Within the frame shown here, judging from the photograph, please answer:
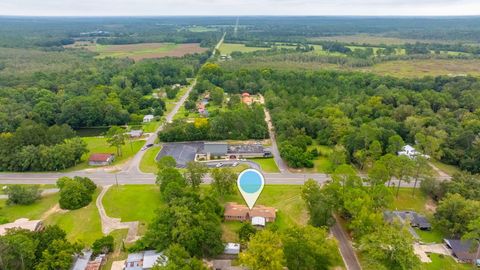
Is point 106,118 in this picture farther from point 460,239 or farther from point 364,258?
point 460,239

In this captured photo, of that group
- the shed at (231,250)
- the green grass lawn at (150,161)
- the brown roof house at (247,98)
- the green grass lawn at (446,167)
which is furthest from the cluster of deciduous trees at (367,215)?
the brown roof house at (247,98)

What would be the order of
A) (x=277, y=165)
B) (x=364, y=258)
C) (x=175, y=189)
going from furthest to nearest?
(x=277, y=165), (x=175, y=189), (x=364, y=258)

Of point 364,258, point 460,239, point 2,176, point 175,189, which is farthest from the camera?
point 2,176

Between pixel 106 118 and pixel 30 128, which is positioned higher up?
pixel 30 128

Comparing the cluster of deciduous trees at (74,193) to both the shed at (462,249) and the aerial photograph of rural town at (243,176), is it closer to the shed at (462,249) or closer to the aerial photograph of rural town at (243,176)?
the aerial photograph of rural town at (243,176)

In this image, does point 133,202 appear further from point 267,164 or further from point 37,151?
point 267,164

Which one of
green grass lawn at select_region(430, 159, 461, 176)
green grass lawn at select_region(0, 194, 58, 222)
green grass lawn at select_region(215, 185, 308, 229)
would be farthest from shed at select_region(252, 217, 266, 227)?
green grass lawn at select_region(430, 159, 461, 176)

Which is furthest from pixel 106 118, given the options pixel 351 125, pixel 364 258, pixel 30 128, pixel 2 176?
pixel 364 258

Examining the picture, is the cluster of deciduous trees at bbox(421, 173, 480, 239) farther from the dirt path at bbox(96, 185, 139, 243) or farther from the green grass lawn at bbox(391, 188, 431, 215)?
the dirt path at bbox(96, 185, 139, 243)
